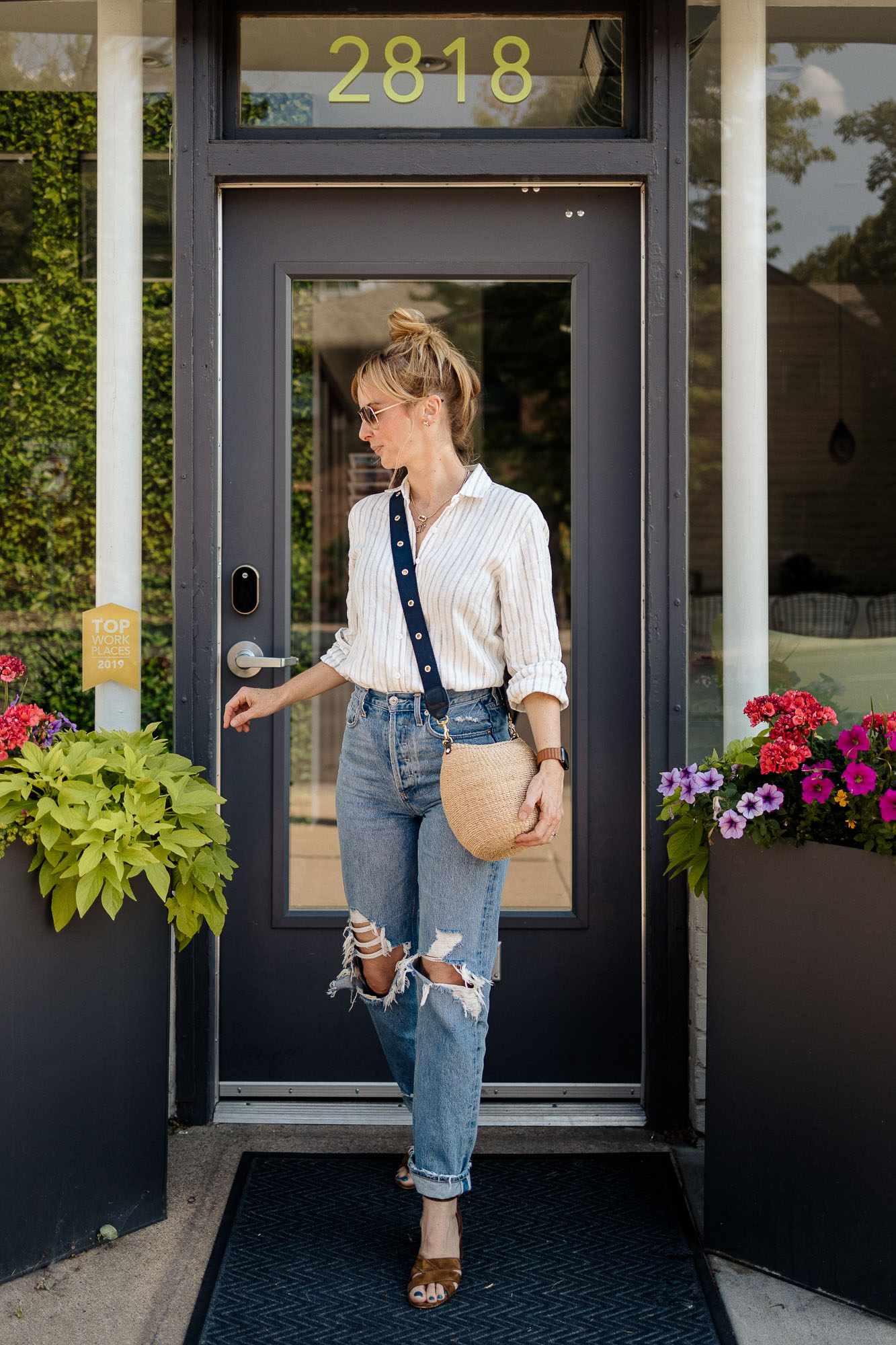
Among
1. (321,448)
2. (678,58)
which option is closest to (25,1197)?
(321,448)

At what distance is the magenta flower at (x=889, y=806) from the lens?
205 centimetres

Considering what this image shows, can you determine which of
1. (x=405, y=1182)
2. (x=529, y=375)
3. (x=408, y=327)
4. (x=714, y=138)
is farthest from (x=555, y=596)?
(x=529, y=375)

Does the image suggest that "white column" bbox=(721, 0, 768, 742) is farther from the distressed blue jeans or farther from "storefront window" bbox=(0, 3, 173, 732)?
"storefront window" bbox=(0, 3, 173, 732)

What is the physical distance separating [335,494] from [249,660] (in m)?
0.66

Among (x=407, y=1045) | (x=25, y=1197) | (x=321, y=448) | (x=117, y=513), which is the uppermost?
(x=321, y=448)

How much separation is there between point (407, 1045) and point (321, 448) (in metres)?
1.69

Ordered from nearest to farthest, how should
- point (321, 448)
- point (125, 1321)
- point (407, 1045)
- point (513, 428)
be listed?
point (125, 1321) → point (407, 1045) → point (321, 448) → point (513, 428)

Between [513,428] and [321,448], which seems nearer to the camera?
[321,448]

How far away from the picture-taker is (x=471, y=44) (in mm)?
2996

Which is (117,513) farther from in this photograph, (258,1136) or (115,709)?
(258,1136)

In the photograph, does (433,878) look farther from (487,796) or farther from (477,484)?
(477,484)

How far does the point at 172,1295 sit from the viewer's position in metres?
2.25

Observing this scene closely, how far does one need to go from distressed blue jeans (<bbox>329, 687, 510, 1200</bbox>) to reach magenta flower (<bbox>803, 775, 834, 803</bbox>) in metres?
0.56

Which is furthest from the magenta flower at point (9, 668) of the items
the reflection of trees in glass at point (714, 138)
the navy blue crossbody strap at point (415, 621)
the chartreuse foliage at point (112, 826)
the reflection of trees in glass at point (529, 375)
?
the reflection of trees in glass at point (714, 138)
